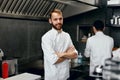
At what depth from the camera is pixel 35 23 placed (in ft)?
9.61

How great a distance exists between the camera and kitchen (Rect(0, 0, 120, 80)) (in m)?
2.35

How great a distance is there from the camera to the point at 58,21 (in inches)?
72.1

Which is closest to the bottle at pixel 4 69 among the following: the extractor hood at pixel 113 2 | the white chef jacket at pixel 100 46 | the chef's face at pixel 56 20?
the chef's face at pixel 56 20

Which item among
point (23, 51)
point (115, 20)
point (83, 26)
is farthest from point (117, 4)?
point (23, 51)

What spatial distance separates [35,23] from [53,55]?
130 centimetres

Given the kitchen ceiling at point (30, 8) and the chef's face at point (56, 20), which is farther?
the kitchen ceiling at point (30, 8)

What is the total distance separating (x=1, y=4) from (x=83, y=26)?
6.20ft

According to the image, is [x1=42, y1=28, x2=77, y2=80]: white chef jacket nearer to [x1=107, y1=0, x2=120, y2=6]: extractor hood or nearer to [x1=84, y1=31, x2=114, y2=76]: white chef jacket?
[x1=84, y1=31, x2=114, y2=76]: white chef jacket

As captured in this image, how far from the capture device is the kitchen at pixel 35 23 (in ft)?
7.71

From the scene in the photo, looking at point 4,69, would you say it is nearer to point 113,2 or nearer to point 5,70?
point 5,70

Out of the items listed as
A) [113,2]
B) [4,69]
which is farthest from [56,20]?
[113,2]

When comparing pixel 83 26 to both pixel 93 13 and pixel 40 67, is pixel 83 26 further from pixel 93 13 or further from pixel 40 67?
pixel 40 67

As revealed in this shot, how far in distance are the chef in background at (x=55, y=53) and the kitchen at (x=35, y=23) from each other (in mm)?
456

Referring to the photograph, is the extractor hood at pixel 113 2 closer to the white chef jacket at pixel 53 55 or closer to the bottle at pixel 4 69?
the white chef jacket at pixel 53 55
